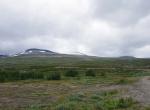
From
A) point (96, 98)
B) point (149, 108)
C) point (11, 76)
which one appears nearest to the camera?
point (149, 108)

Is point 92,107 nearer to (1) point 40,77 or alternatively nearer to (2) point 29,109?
→ (2) point 29,109

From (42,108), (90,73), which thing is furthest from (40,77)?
(42,108)

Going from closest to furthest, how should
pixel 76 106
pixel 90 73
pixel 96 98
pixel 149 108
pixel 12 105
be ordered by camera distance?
pixel 149 108
pixel 76 106
pixel 12 105
pixel 96 98
pixel 90 73

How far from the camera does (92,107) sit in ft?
74.6

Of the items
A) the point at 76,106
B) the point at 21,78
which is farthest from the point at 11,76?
the point at 76,106

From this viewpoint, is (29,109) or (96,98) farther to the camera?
(96,98)

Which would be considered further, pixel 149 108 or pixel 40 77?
pixel 40 77

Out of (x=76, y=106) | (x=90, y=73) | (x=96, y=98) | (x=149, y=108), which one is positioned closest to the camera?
(x=149, y=108)

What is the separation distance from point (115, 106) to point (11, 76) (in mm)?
46282

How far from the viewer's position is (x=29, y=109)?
23375 millimetres

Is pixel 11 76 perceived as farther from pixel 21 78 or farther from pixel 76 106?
pixel 76 106

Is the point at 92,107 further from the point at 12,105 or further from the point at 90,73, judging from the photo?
the point at 90,73

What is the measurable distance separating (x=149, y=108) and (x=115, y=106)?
2073 millimetres

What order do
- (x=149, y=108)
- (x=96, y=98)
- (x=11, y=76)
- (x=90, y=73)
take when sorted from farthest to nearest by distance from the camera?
(x=90, y=73)
(x=11, y=76)
(x=96, y=98)
(x=149, y=108)
